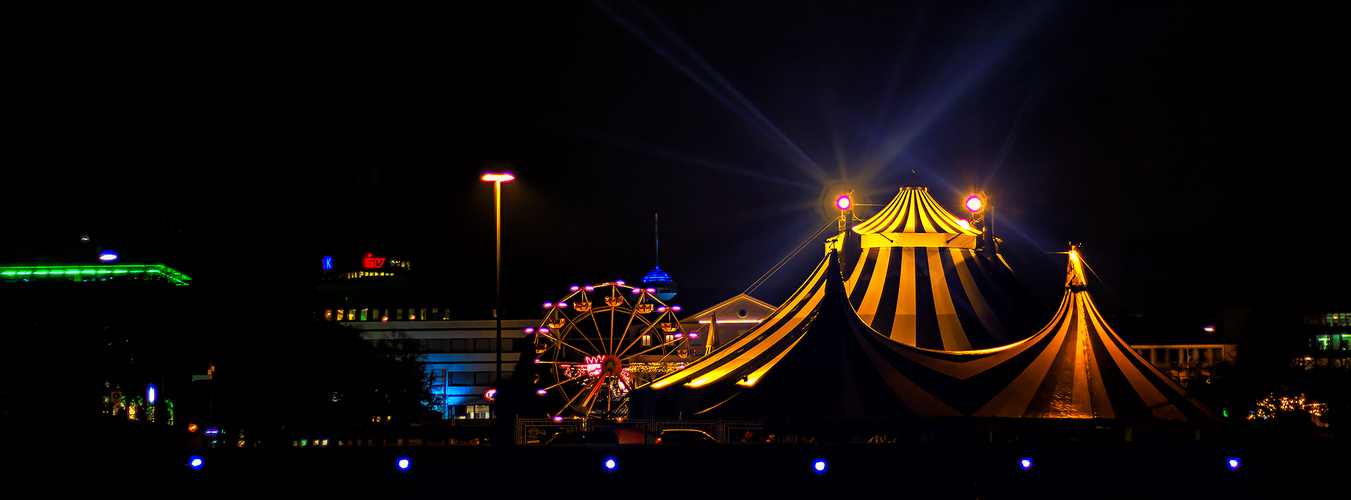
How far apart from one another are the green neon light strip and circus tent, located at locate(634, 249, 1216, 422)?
68.3 ft

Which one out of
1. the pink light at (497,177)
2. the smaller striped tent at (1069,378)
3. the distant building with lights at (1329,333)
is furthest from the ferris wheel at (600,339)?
the distant building with lights at (1329,333)

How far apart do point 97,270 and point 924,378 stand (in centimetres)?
2821

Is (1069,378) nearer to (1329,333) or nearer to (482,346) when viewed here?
(482,346)

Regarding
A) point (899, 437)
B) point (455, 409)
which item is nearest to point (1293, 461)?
point (899, 437)

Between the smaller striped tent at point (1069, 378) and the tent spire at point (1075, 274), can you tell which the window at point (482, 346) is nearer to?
the tent spire at point (1075, 274)

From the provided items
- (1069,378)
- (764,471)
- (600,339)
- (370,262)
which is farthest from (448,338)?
(764,471)

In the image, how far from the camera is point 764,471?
1199 centimetres

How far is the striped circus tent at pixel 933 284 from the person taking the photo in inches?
821

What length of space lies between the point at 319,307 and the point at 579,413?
8823mm

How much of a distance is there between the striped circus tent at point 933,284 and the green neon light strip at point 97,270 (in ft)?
68.7

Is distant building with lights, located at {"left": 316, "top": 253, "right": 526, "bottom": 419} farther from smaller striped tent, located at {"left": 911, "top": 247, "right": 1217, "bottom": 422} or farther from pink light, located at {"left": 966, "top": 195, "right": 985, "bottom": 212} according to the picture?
smaller striped tent, located at {"left": 911, "top": 247, "right": 1217, "bottom": 422}

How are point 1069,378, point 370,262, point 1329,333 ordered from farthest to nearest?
point 370,262 < point 1329,333 < point 1069,378

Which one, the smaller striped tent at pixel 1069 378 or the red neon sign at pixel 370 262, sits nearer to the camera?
the smaller striped tent at pixel 1069 378

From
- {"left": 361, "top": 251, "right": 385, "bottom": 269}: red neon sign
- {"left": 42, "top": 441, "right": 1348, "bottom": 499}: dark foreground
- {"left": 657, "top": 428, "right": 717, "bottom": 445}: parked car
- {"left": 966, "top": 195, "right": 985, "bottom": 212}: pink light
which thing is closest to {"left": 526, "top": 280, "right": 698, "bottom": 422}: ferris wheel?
{"left": 657, "top": 428, "right": 717, "bottom": 445}: parked car
